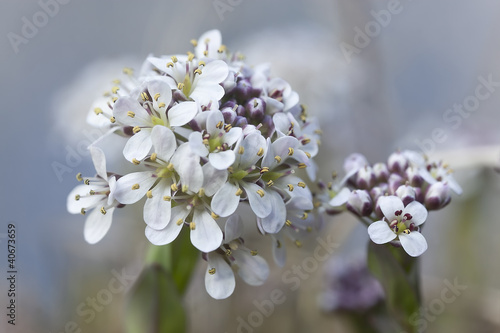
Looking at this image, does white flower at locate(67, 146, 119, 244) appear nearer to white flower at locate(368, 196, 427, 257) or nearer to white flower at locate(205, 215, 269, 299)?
white flower at locate(205, 215, 269, 299)

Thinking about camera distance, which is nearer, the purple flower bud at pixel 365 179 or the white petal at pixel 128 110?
the white petal at pixel 128 110

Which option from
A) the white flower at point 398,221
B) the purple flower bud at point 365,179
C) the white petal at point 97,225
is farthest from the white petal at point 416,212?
the white petal at point 97,225

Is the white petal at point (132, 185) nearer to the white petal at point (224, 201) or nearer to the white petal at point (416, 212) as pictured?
the white petal at point (224, 201)

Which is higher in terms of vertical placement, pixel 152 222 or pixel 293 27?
pixel 293 27

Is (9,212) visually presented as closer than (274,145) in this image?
No

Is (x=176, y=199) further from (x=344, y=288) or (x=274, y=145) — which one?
(x=344, y=288)

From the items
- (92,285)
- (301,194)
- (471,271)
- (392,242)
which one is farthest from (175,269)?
(471,271)

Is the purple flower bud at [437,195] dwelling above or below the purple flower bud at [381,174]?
above
